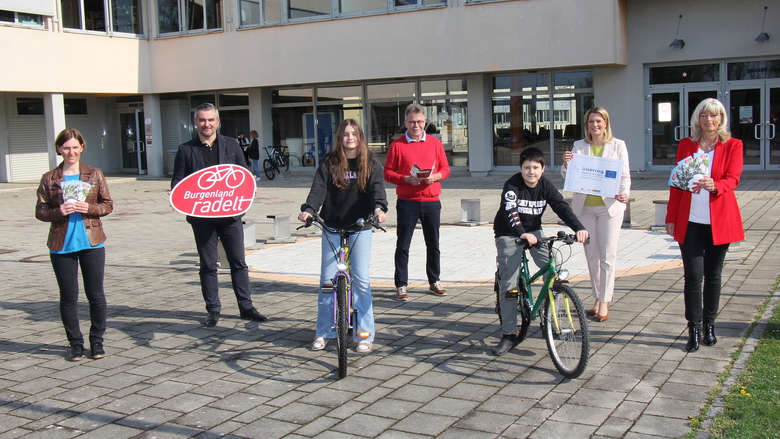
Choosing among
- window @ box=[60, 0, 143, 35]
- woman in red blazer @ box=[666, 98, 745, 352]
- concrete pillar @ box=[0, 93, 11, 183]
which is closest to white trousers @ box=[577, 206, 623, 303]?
woman in red blazer @ box=[666, 98, 745, 352]

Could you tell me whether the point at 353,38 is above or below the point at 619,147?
above

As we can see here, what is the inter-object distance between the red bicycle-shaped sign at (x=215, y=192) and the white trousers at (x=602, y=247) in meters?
2.90

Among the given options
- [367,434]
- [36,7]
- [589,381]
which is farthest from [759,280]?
[36,7]

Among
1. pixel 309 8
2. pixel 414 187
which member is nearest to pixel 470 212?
pixel 414 187

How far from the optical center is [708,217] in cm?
576

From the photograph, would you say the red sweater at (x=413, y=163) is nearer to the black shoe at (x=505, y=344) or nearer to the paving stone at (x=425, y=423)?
the black shoe at (x=505, y=344)

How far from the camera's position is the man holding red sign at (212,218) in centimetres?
689

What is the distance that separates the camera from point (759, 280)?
7.98 m

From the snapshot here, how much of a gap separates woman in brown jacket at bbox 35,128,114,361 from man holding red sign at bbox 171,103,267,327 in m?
0.89

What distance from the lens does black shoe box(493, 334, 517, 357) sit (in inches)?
231

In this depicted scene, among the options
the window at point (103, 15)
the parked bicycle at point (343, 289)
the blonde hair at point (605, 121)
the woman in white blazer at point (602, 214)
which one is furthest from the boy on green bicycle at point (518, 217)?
the window at point (103, 15)

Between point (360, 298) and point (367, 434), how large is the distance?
177 centimetres

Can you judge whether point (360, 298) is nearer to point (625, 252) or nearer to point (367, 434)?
point (367, 434)

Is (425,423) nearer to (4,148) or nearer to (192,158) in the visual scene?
(192,158)
